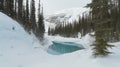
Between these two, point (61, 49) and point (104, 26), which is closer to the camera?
point (104, 26)

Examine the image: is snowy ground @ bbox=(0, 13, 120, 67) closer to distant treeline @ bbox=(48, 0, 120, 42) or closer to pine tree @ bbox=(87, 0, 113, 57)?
pine tree @ bbox=(87, 0, 113, 57)

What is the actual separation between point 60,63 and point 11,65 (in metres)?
2.53

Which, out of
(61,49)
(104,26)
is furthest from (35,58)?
(61,49)

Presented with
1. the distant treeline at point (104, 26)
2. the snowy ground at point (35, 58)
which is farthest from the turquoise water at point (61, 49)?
the snowy ground at point (35, 58)

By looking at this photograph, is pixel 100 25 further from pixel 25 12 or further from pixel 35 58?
pixel 25 12

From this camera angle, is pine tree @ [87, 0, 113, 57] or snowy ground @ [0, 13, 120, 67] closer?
snowy ground @ [0, 13, 120, 67]

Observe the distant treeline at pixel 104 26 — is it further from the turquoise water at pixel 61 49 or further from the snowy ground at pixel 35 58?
the turquoise water at pixel 61 49

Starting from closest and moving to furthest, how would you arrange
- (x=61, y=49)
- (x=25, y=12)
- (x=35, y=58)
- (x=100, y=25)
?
(x=100, y=25) < (x=35, y=58) < (x=61, y=49) < (x=25, y=12)

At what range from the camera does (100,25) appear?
1260 cm

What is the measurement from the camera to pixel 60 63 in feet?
38.1

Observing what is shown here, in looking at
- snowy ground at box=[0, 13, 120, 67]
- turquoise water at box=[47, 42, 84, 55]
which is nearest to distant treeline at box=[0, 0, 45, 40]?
turquoise water at box=[47, 42, 84, 55]

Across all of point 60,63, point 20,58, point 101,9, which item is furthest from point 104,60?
point 20,58

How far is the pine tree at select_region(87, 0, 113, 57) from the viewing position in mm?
12109

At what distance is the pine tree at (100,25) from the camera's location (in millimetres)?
12109
